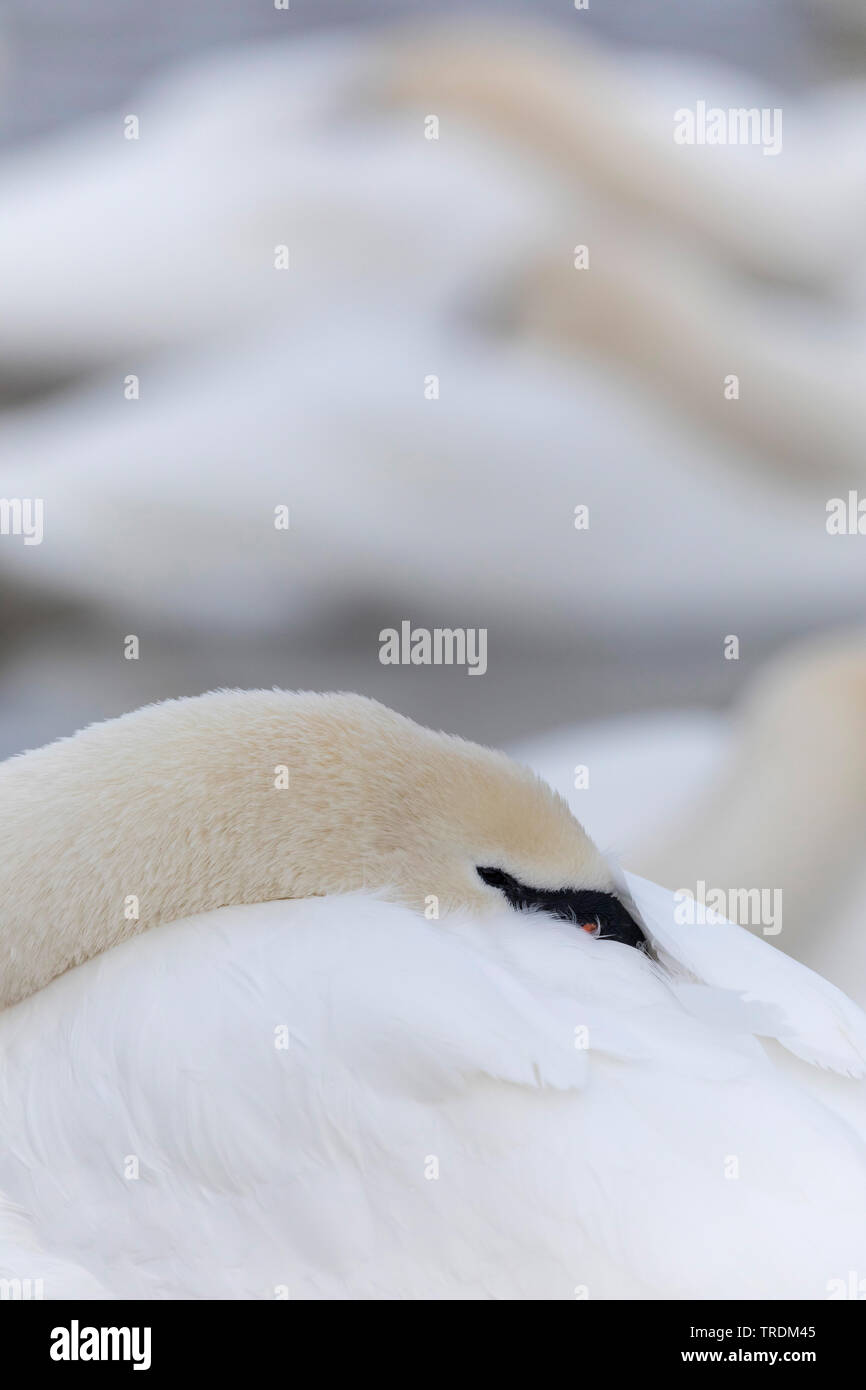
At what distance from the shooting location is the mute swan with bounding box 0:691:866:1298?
19.8 inches

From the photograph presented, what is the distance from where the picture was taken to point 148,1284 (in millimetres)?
519

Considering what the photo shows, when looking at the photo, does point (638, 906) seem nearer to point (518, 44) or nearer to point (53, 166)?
point (53, 166)

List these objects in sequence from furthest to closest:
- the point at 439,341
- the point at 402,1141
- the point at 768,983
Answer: the point at 439,341, the point at 768,983, the point at 402,1141

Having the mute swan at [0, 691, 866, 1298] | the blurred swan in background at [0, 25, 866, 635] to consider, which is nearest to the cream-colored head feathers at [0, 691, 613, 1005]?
the mute swan at [0, 691, 866, 1298]

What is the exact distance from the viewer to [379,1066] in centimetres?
52

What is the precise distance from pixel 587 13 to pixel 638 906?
195cm

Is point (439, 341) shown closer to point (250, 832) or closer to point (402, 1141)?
point (250, 832)

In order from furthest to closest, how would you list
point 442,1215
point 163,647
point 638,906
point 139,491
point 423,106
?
point 423,106
point 163,647
point 139,491
point 638,906
point 442,1215

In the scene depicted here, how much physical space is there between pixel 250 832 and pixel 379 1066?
4.7 inches

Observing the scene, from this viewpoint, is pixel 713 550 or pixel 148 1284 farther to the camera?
pixel 713 550

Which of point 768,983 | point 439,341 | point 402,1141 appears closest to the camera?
point 402,1141

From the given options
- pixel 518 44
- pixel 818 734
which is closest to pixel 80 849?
pixel 818 734

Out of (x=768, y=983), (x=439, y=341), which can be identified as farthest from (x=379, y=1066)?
(x=439, y=341)

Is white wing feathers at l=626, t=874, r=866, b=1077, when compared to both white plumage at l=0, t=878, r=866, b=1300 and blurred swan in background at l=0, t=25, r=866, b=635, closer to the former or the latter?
white plumage at l=0, t=878, r=866, b=1300
